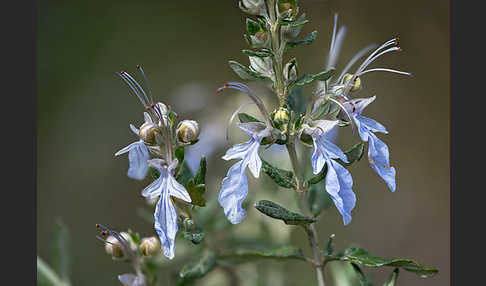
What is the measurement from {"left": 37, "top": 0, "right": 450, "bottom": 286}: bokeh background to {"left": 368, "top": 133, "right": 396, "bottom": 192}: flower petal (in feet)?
4.20

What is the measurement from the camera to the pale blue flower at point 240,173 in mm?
1223

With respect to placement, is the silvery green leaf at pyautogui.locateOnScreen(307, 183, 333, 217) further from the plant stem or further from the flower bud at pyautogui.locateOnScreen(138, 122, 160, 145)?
the flower bud at pyautogui.locateOnScreen(138, 122, 160, 145)

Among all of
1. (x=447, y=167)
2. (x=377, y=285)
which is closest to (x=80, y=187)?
(x=377, y=285)

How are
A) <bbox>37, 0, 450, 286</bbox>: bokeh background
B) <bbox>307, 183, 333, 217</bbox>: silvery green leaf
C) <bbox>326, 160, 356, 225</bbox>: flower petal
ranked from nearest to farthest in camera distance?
<bbox>326, 160, 356, 225</bbox>: flower petal
<bbox>307, 183, 333, 217</bbox>: silvery green leaf
<bbox>37, 0, 450, 286</bbox>: bokeh background

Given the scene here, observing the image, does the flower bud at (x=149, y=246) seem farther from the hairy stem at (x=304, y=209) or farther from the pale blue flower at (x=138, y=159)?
the hairy stem at (x=304, y=209)

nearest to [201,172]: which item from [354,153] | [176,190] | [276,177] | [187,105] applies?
[176,190]

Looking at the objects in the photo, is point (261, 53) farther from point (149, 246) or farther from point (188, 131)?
point (149, 246)

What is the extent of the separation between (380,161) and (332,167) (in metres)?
0.15

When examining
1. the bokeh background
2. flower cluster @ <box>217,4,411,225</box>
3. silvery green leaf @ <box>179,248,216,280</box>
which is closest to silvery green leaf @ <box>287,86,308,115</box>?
flower cluster @ <box>217,4,411,225</box>

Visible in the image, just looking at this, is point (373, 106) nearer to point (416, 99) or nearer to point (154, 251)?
point (416, 99)

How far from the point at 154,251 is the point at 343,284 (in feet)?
2.40

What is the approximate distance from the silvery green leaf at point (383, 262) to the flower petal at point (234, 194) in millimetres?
342

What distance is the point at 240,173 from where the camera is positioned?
1.25m

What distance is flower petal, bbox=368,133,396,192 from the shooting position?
4.27 ft
